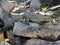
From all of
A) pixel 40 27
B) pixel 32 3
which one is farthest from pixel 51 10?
pixel 40 27

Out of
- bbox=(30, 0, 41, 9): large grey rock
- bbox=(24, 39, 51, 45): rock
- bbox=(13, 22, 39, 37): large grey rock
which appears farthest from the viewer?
bbox=(30, 0, 41, 9): large grey rock

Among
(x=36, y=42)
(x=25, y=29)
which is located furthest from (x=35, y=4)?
(x=36, y=42)

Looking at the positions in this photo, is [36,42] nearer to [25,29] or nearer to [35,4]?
[25,29]

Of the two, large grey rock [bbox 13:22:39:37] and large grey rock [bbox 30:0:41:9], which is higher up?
large grey rock [bbox 30:0:41:9]

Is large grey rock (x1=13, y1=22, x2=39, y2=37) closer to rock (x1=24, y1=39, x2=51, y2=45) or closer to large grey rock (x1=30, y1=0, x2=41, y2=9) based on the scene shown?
rock (x1=24, y1=39, x2=51, y2=45)

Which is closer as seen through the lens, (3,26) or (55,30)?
(55,30)

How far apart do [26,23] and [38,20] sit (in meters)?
0.24

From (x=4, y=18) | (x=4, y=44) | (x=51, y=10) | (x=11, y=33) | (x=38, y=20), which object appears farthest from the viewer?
(x=51, y=10)

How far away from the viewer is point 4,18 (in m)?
3.84

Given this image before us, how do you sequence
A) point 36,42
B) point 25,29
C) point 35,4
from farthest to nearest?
point 35,4, point 25,29, point 36,42

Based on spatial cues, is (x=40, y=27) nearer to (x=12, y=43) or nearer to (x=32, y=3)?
(x=12, y=43)

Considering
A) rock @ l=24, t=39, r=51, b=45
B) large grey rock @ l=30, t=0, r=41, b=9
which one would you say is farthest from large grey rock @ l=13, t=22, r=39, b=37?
large grey rock @ l=30, t=0, r=41, b=9

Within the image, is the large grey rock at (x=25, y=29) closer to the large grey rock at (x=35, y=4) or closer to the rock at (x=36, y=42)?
the rock at (x=36, y=42)

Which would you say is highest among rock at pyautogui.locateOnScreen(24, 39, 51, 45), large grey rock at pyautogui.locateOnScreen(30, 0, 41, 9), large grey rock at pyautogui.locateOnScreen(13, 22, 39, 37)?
large grey rock at pyautogui.locateOnScreen(30, 0, 41, 9)
